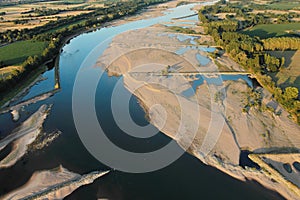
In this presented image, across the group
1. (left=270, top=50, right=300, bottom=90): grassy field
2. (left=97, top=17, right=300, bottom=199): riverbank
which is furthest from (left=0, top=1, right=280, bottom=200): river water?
(left=270, top=50, right=300, bottom=90): grassy field

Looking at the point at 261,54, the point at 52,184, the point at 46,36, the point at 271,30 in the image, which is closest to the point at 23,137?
the point at 52,184

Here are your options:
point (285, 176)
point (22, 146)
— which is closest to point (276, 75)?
point (285, 176)

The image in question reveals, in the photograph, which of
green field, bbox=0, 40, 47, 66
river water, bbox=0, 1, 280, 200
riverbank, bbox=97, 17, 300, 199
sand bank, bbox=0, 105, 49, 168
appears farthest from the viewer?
green field, bbox=0, 40, 47, 66

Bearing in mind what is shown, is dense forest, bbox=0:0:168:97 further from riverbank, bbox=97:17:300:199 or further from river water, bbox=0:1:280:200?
riverbank, bbox=97:17:300:199

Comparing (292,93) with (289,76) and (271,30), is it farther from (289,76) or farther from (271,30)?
(271,30)

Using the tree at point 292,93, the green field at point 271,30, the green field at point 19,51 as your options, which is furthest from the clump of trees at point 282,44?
the green field at point 19,51

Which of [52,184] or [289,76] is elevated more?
[289,76]
